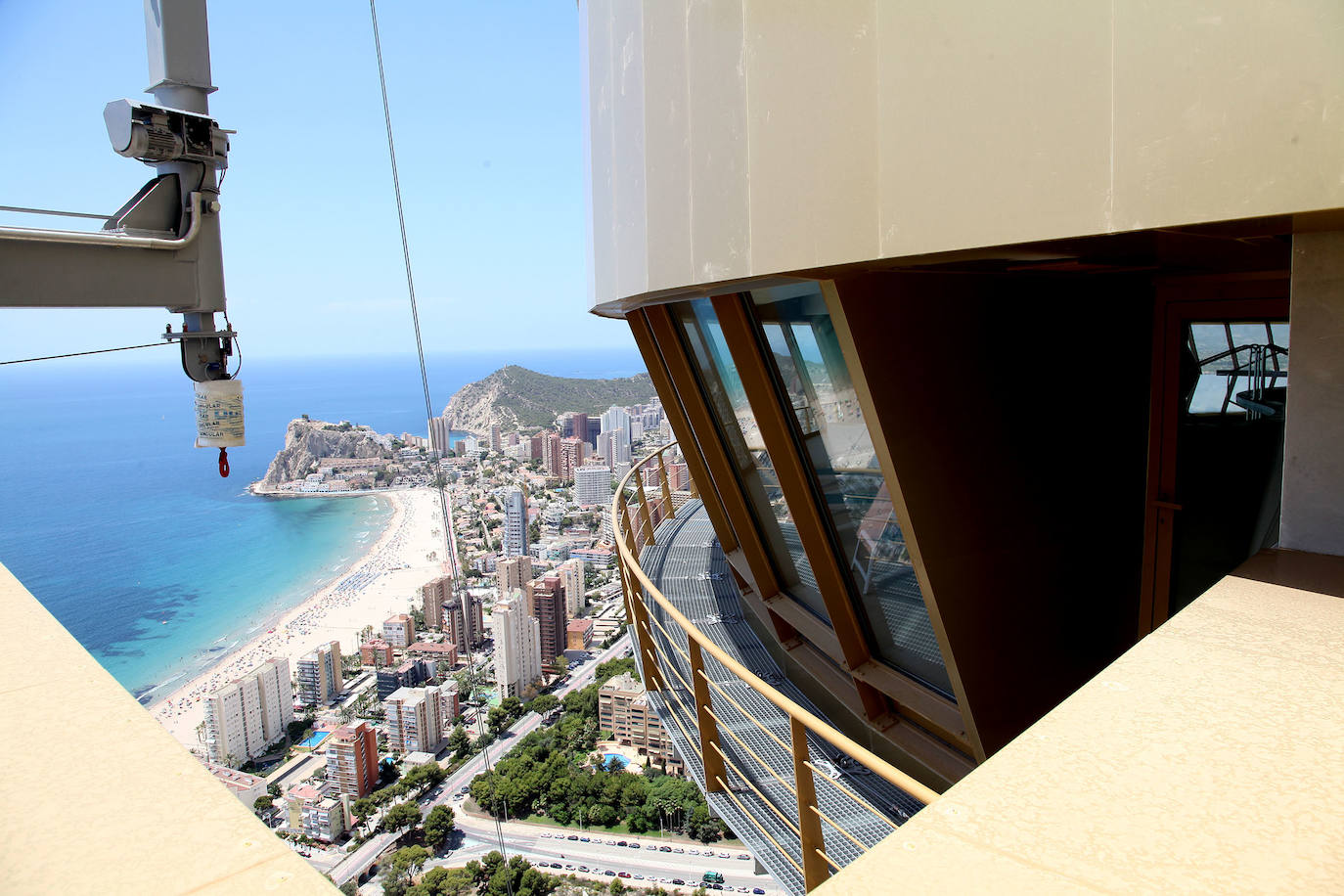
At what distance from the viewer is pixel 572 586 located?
34250mm

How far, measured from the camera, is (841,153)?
2811 mm

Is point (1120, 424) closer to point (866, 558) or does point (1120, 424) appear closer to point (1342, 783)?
point (866, 558)

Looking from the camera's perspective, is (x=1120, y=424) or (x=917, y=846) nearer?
(x=917, y=846)

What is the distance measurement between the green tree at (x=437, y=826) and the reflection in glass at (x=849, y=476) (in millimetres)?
19719

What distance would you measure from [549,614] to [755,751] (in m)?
26.8

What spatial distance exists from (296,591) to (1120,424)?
46403mm

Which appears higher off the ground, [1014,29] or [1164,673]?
[1014,29]

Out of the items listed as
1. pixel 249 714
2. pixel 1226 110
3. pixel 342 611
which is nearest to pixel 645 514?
pixel 1226 110

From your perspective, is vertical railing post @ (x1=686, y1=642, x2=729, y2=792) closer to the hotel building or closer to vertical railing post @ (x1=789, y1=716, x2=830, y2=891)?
the hotel building

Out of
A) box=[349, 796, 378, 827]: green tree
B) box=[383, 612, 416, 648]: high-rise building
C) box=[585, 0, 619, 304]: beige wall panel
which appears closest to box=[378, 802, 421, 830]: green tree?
box=[349, 796, 378, 827]: green tree

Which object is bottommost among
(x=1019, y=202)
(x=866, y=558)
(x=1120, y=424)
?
(x=866, y=558)

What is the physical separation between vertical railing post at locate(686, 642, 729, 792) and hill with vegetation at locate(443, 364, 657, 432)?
59.2 meters

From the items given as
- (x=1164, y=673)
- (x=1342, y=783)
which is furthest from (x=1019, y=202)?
(x=1342, y=783)

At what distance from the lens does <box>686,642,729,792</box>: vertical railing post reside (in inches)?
154
